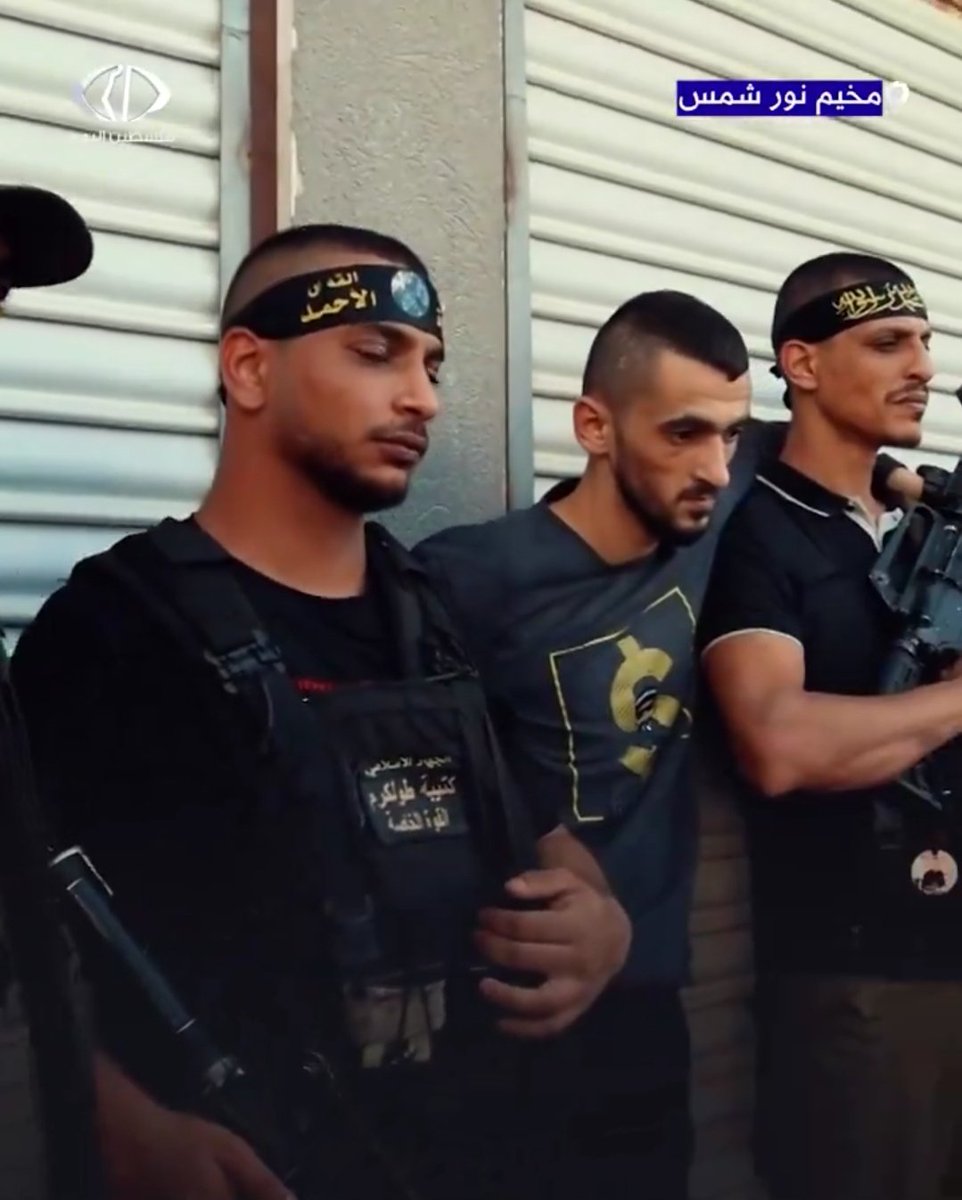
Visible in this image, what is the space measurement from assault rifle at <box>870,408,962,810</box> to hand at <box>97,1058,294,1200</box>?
5.37ft

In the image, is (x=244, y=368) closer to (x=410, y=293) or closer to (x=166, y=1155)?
(x=410, y=293)

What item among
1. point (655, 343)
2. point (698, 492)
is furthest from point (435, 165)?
point (698, 492)

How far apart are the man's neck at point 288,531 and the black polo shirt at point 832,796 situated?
945 millimetres

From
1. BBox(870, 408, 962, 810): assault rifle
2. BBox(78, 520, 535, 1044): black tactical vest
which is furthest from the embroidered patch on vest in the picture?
BBox(870, 408, 962, 810): assault rifle

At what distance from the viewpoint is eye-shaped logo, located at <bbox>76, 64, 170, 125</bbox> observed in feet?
8.77

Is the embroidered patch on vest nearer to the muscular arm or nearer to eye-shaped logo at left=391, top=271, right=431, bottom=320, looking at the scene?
eye-shaped logo at left=391, top=271, right=431, bottom=320

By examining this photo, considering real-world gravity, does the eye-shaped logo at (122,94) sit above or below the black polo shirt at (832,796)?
above

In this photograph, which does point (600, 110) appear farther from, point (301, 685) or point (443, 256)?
point (301, 685)

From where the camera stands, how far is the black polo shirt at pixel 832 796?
9.96 ft

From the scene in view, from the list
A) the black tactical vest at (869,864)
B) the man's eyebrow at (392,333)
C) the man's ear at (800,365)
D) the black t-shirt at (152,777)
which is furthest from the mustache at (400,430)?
the man's ear at (800,365)

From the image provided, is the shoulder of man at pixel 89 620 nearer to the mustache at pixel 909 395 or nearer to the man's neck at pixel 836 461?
the man's neck at pixel 836 461

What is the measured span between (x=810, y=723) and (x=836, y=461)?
69cm

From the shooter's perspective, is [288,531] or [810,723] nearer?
[288,531]

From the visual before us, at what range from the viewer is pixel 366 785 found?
86.0 inches
